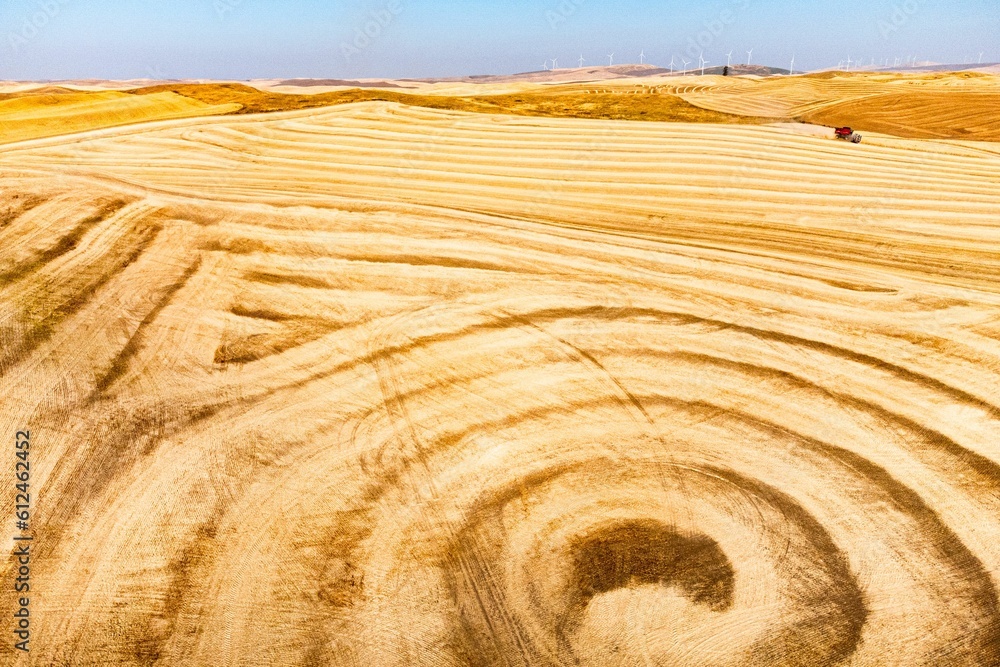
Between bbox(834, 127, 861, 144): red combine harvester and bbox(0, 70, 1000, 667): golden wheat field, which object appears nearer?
bbox(0, 70, 1000, 667): golden wheat field

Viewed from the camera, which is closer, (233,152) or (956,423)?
(956,423)

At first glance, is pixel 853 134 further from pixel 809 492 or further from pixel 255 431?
pixel 255 431

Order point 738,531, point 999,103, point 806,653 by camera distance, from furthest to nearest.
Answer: point 999,103 < point 738,531 < point 806,653

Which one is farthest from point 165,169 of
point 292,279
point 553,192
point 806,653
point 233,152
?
point 806,653

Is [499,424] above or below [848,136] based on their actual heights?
below

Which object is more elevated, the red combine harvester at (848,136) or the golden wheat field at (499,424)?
the red combine harvester at (848,136)

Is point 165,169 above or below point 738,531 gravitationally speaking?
above

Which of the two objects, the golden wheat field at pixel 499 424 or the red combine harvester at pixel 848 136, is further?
the red combine harvester at pixel 848 136

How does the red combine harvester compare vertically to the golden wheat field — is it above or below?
above
